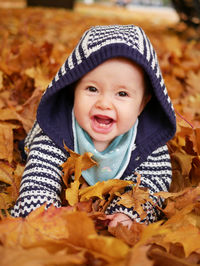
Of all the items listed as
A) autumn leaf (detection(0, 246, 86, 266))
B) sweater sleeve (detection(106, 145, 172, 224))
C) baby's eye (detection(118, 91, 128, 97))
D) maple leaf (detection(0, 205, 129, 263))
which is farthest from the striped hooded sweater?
autumn leaf (detection(0, 246, 86, 266))

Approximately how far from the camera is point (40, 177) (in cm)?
136

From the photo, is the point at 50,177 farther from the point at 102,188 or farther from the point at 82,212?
the point at 82,212

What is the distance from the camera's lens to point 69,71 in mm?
1374

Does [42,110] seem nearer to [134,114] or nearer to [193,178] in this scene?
[134,114]

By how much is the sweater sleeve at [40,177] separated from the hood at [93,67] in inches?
1.9

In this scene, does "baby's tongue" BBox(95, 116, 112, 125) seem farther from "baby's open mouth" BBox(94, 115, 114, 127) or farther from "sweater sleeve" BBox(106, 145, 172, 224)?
"sweater sleeve" BBox(106, 145, 172, 224)

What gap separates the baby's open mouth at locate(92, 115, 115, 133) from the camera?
1393 mm

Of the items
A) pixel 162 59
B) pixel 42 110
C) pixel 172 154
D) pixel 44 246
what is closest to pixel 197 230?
pixel 44 246

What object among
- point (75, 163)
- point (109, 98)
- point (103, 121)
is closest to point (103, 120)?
point (103, 121)

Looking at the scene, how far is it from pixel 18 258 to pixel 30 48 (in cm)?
188

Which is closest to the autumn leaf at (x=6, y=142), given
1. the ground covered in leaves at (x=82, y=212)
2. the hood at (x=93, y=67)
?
the ground covered in leaves at (x=82, y=212)

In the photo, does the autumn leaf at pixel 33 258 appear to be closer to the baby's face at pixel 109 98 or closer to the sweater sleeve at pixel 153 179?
the sweater sleeve at pixel 153 179

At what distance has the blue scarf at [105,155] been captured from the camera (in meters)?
1.49

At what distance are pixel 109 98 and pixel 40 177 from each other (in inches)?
16.3
